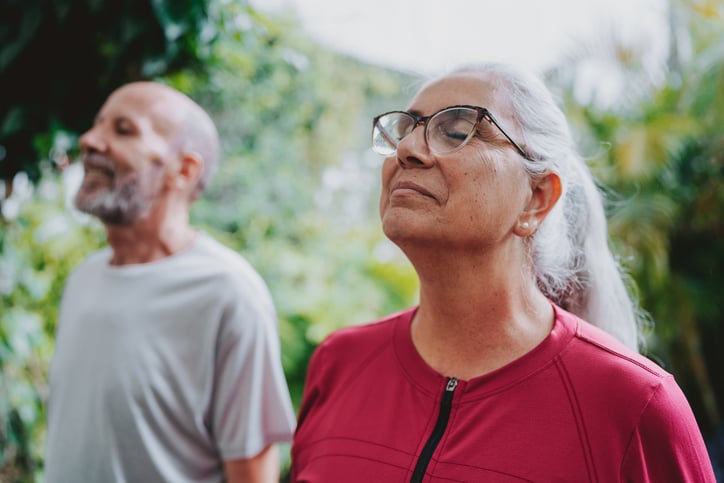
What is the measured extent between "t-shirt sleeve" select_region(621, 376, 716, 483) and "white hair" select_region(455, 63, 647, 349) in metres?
0.35

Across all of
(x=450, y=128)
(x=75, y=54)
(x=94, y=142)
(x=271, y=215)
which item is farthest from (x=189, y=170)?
(x=271, y=215)

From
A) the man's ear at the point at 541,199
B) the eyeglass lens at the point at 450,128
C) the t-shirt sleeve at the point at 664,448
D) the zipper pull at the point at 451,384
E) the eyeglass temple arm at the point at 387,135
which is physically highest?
the eyeglass lens at the point at 450,128

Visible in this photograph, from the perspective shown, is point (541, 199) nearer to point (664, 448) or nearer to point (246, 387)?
point (664, 448)

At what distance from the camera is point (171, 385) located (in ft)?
5.31

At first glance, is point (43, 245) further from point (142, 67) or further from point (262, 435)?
point (262, 435)

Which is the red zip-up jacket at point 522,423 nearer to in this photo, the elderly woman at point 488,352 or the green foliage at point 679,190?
the elderly woman at point 488,352

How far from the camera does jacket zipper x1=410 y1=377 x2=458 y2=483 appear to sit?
3.31ft

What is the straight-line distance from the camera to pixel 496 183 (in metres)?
1.05

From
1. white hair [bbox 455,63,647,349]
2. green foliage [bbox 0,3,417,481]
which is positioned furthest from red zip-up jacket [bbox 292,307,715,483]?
green foliage [bbox 0,3,417,481]

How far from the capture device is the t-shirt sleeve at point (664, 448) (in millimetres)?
921

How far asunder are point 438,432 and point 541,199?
0.47 metres

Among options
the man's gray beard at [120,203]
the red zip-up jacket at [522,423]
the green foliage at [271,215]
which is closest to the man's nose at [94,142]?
the man's gray beard at [120,203]

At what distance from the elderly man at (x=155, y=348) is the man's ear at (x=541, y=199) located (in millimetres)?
822

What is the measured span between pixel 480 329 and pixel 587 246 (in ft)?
1.16
